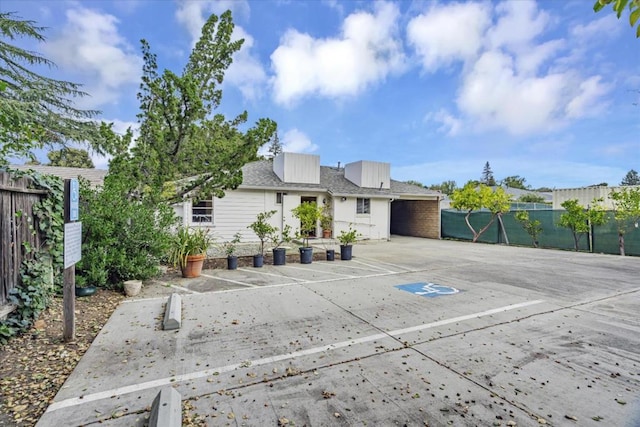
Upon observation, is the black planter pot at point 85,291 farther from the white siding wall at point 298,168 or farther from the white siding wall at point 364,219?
the white siding wall at point 364,219

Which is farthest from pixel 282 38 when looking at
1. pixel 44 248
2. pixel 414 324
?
pixel 414 324

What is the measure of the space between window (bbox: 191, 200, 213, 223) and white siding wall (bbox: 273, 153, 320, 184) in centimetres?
371

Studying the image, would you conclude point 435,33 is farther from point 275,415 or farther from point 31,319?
Result: point 31,319

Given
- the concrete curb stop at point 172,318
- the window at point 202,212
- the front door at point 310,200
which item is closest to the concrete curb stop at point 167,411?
the concrete curb stop at point 172,318

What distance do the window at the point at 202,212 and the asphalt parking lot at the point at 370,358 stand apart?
269 inches

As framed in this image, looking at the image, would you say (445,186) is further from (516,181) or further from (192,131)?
(192,131)

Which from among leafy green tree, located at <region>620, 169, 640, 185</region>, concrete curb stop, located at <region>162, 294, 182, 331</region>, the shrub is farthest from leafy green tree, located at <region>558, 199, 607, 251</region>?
leafy green tree, located at <region>620, 169, 640, 185</region>

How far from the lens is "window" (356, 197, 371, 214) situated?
15531 millimetres

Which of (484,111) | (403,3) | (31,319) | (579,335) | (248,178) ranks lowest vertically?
(579,335)

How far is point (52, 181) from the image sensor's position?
439 centimetres

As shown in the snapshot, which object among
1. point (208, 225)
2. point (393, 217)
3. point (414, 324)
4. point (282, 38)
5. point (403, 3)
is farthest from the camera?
point (393, 217)

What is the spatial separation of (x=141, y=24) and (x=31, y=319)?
26.7ft

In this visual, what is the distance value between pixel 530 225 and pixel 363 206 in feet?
25.0

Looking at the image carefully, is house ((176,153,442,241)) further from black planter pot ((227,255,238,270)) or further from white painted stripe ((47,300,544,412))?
white painted stripe ((47,300,544,412))
